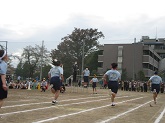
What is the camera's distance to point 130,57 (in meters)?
69.4

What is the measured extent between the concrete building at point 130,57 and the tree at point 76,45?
18.8 ft

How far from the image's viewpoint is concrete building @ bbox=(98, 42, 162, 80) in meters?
68.2

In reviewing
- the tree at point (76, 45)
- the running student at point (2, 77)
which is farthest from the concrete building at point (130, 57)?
the running student at point (2, 77)

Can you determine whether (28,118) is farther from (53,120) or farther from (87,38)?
(87,38)

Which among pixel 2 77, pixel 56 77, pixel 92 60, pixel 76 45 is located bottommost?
pixel 2 77

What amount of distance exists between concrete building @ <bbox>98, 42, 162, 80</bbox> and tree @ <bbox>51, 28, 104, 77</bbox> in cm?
574

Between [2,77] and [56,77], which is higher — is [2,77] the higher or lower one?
the lower one

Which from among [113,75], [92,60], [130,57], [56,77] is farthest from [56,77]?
[92,60]

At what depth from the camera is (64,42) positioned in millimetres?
76562

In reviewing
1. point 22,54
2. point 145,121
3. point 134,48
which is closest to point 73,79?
point 145,121

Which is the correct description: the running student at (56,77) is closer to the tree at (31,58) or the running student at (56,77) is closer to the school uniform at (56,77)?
the school uniform at (56,77)

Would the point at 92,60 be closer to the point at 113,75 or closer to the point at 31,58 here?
the point at 31,58

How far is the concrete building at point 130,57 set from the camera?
68188 mm

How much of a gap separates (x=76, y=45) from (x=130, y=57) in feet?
Result: 47.9
